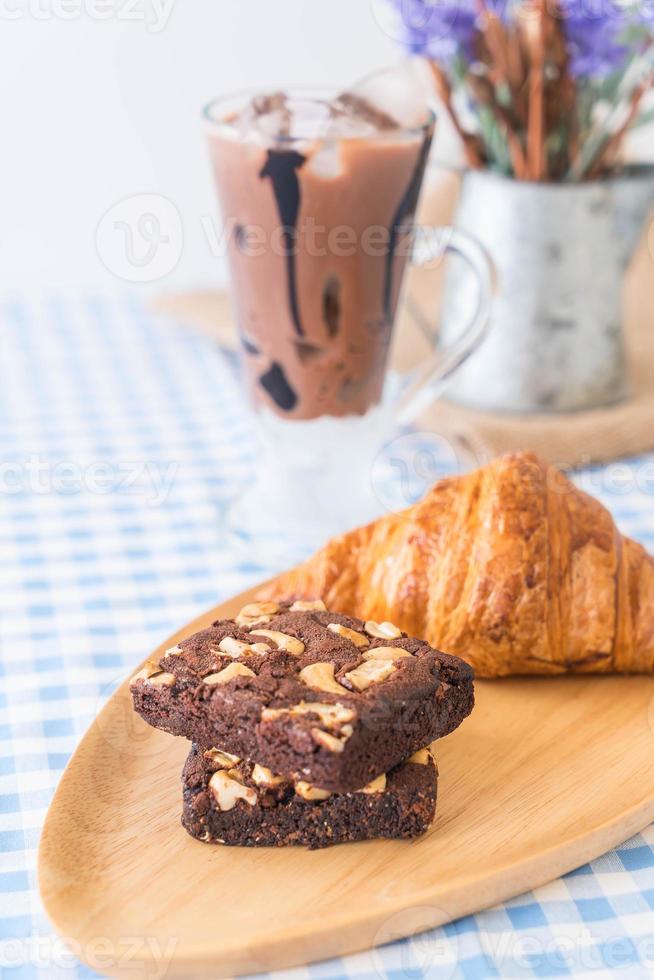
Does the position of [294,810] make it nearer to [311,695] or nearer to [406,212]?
[311,695]

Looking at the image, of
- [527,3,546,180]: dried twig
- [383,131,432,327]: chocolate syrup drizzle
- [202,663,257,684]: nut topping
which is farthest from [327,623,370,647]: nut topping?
[527,3,546,180]: dried twig

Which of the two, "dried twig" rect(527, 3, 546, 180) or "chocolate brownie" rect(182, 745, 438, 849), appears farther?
"dried twig" rect(527, 3, 546, 180)

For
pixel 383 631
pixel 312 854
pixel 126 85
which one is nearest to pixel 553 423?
pixel 383 631

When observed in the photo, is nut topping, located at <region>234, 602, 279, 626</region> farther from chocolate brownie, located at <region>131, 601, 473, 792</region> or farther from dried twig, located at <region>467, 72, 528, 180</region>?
dried twig, located at <region>467, 72, 528, 180</region>

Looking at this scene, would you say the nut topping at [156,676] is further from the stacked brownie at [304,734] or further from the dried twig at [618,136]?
the dried twig at [618,136]

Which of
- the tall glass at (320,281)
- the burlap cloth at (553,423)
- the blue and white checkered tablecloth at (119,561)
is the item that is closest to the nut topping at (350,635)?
the blue and white checkered tablecloth at (119,561)
